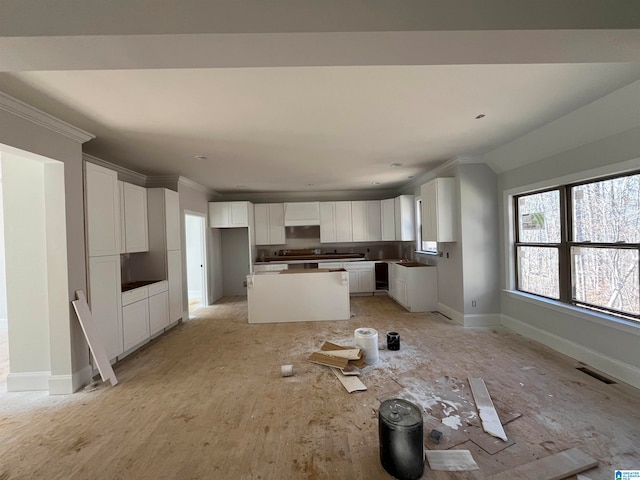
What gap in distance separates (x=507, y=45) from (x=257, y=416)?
9.56 ft

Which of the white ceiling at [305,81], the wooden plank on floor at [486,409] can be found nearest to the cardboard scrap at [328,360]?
the wooden plank on floor at [486,409]

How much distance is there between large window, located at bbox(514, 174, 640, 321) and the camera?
8.77 feet

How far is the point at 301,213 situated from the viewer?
22.9ft

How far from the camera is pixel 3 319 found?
4918 mm

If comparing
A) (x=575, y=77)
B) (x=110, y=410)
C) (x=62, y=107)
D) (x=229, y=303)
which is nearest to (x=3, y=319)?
(x=229, y=303)

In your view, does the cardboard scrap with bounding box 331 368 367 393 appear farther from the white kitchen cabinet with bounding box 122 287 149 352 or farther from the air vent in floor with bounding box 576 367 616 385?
the white kitchen cabinet with bounding box 122 287 149 352

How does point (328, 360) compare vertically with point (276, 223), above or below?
below

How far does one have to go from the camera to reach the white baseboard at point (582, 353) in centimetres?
258

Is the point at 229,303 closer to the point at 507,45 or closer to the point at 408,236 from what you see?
the point at 408,236

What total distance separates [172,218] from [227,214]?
1.86 metres

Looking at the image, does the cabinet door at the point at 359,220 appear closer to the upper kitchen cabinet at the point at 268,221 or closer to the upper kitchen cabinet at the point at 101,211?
the upper kitchen cabinet at the point at 268,221

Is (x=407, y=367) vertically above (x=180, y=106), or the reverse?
(x=180, y=106)

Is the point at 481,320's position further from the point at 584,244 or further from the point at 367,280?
the point at 367,280

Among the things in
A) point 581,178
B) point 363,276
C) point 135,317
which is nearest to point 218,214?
point 135,317
